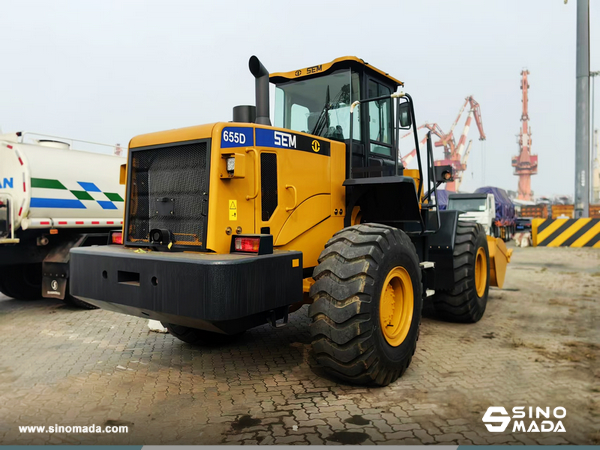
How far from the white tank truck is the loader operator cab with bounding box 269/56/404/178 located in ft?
13.2

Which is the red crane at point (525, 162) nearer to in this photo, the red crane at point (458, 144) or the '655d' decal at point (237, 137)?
the red crane at point (458, 144)

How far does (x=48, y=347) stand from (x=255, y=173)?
11.4 feet

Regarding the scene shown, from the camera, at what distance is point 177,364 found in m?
4.86

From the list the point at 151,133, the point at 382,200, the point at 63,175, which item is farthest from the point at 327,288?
the point at 63,175

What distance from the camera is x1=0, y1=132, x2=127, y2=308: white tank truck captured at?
7.26 m

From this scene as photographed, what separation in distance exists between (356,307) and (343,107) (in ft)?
8.17

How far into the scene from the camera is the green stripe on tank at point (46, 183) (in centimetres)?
730

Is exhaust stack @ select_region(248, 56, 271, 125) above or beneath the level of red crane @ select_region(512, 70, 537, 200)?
beneath

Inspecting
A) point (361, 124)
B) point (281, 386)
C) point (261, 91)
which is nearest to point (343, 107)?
point (361, 124)

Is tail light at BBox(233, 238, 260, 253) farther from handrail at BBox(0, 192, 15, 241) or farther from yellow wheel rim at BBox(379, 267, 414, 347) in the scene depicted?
handrail at BBox(0, 192, 15, 241)

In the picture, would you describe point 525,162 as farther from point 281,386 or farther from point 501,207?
point 281,386

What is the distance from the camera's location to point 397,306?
456 centimetres

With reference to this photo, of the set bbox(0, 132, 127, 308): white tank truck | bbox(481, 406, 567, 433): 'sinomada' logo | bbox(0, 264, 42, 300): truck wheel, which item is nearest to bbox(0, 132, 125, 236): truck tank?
bbox(0, 132, 127, 308): white tank truck

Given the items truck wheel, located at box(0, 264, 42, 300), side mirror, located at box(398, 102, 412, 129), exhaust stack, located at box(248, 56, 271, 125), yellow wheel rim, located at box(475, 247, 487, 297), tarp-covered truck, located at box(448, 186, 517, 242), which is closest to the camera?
exhaust stack, located at box(248, 56, 271, 125)
